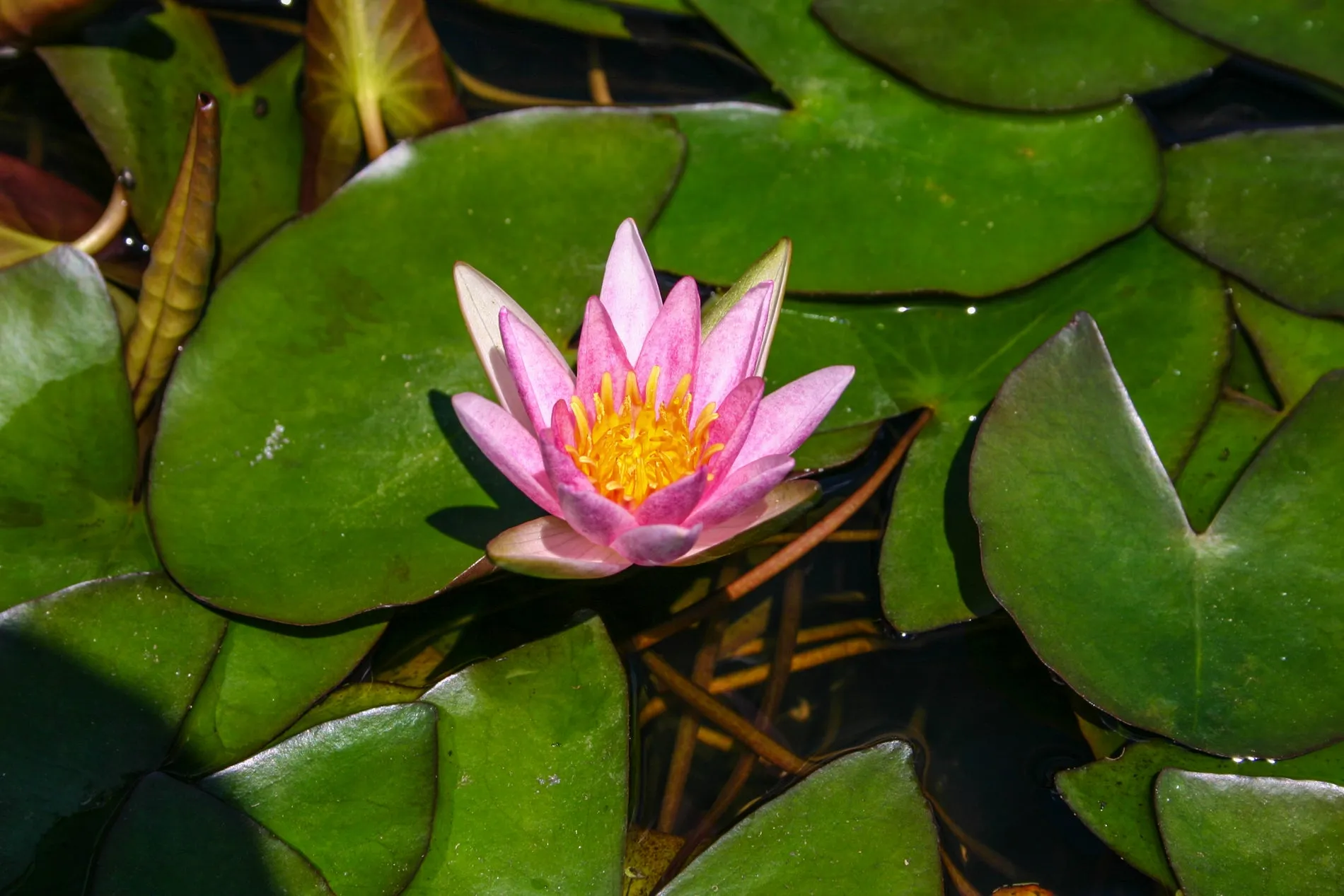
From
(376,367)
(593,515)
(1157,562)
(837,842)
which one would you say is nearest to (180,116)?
(376,367)

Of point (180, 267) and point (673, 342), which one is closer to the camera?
point (673, 342)

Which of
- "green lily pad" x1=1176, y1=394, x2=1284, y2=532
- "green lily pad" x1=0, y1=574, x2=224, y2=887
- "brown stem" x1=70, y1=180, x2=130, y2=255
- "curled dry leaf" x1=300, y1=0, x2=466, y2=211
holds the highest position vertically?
"curled dry leaf" x1=300, y1=0, x2=466, y2=211

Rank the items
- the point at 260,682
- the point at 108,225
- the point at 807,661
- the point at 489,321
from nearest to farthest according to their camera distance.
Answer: the point at 489,321
the point at 260,682
the point at 807,661
the point at 108,225

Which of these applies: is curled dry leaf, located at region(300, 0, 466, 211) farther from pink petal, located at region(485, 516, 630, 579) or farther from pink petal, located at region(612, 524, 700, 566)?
pink petal, located at region(612, 524, 700, 566)

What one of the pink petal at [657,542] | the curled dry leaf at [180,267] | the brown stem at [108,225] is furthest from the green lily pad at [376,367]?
the brown stem at [108,225]

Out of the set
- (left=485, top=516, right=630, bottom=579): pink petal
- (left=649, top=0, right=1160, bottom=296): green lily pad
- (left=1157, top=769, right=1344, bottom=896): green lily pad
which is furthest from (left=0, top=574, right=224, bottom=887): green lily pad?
(left=1157, top=769, right=1344, bottom=896): green lily pad

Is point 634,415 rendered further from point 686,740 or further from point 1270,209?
point 1270,209

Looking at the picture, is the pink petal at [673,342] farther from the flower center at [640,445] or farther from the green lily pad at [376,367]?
the green lily pad at [376,367]
